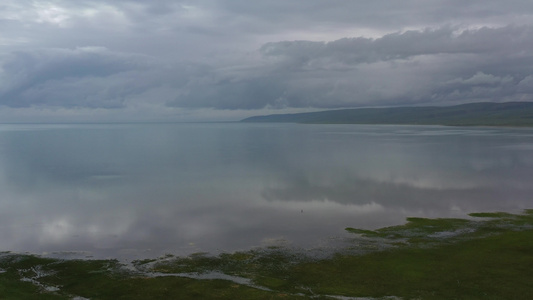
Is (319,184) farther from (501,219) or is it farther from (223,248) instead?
(223,248)

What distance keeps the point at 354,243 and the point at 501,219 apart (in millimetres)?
21810

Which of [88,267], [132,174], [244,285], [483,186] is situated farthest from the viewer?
[132,174]

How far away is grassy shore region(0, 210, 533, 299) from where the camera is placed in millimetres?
30516

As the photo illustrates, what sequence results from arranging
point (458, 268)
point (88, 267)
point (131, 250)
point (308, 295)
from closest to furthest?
point (308, 295), point (458, 268), point (88, 267), point (131, 250)

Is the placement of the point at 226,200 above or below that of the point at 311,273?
below

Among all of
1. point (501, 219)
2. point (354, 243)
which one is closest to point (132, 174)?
point (354, 243)

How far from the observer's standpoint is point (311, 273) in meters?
34.8

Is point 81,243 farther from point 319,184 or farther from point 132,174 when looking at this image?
point 132,174

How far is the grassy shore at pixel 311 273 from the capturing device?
30516 mm

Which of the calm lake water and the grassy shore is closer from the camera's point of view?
the grassy shore

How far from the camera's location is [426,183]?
8356 cm

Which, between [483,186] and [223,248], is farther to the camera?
[483,186]

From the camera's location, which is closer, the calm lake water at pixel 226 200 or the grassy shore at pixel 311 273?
the grassy shore at pixel 311 273

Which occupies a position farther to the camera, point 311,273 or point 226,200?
point 226,200
